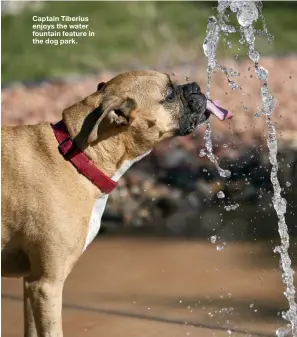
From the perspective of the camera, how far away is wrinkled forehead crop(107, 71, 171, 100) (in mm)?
5008

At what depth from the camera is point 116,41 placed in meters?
16.2

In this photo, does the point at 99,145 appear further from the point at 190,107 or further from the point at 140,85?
the point at 190,107

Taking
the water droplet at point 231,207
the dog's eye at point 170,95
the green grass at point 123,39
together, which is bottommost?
the water droplet at point 231,207

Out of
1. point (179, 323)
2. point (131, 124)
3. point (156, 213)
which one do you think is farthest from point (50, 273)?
point (156, 213)

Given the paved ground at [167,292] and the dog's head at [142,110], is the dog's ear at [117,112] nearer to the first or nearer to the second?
the dog's head at [142,110]

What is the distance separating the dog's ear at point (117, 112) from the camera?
15.5ft

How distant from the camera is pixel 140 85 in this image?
199 inches

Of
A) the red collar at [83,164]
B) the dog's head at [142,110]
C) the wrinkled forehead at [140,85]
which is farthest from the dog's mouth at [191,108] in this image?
the red collar at [83,164]

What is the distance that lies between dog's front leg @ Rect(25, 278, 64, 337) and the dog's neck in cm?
71

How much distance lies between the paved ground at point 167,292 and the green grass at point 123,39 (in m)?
7.23

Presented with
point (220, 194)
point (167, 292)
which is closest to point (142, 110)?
point (167, 292)

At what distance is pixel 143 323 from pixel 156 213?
2577mm

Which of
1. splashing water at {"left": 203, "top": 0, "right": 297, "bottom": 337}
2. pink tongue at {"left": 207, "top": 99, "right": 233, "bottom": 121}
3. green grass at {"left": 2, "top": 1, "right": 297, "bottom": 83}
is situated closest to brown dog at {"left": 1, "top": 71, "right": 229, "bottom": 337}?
pink tongue at {"left": 207, "top": 99, "right": 233, "bottom": 121}

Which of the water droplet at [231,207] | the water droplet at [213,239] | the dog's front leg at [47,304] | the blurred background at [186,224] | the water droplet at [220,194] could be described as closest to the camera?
the dog's front leg at [47,304]
